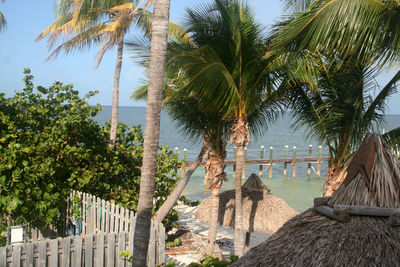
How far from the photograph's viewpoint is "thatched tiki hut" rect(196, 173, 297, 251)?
418 inches

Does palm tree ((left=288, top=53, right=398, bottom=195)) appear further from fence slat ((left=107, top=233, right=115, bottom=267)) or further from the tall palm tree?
fence slat ((left=107, top=233, right=115, bottom=267))

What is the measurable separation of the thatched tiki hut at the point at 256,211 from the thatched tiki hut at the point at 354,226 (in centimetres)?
680

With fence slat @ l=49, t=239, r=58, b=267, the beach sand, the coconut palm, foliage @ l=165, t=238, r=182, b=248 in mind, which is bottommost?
the beach sand

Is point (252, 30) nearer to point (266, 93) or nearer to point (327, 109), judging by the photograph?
point (266, 93)

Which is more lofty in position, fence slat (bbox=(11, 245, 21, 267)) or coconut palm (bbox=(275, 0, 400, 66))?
coconut palm (bbox=(275, 0, 400, 66))

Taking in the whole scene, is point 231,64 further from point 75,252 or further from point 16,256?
point 16,256

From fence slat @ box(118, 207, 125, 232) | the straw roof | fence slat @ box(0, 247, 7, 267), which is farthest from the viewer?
the straw roof

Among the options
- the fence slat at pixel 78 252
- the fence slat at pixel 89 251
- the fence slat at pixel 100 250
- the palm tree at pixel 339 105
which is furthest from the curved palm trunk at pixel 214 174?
the fence slat at pixel 78 252

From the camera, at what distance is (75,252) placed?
539cm

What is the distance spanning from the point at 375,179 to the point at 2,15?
17.2 m

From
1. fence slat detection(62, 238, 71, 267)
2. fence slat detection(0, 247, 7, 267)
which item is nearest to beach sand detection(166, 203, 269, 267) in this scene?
fence slat detection(62, 238, 71, 267)

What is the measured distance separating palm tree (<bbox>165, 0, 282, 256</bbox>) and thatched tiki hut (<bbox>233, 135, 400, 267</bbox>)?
440 cm

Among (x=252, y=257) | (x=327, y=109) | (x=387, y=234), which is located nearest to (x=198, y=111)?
(x=327, y=109)

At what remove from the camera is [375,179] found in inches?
144
